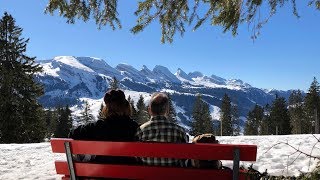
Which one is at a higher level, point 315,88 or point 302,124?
point 315,88

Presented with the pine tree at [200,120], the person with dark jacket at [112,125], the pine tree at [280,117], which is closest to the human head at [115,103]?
the person with dark jacket at [112,125]

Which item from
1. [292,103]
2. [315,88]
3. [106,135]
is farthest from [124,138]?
[292,103]

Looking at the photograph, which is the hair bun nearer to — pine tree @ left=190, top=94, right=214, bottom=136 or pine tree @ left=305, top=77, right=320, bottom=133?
pine tree @ left=190, top=94, right=214, bottom=136

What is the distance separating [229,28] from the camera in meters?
9.70

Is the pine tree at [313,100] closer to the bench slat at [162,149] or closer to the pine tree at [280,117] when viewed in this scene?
the pine tree at [280,117]

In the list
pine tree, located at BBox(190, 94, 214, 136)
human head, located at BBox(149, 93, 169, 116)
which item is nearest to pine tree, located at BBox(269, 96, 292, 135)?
pine tree, located at BBox(190, 94, 214, 136)

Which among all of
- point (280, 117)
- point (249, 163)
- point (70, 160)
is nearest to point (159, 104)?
point (70, 160)

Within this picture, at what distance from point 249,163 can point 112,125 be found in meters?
4.99

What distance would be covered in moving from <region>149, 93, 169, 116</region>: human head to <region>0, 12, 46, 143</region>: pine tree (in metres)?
32.5

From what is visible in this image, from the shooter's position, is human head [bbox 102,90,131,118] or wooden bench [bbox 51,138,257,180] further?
human head [bbox 102,90,131,118]

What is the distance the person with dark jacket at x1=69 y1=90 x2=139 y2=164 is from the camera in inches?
218

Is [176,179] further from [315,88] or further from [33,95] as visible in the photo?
[315,88]

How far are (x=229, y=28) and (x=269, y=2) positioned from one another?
955 millimetres

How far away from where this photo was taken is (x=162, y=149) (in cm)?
482
